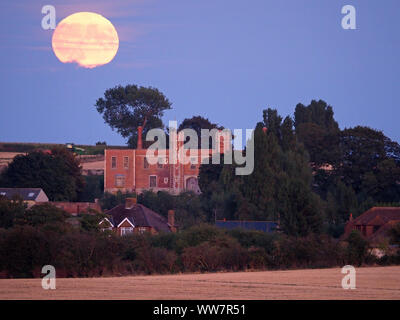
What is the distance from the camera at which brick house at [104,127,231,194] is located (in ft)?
298

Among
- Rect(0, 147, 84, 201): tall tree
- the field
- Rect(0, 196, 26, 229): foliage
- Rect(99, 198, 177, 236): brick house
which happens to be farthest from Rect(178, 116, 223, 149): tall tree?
the field

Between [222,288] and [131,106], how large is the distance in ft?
291

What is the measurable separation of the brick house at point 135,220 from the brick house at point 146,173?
68.3 feet

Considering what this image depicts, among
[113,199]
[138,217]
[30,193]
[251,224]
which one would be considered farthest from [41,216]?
[113,199]

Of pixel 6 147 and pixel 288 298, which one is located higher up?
pixel 6 147

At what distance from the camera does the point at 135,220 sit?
66062mm

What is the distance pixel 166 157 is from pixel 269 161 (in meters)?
21.2

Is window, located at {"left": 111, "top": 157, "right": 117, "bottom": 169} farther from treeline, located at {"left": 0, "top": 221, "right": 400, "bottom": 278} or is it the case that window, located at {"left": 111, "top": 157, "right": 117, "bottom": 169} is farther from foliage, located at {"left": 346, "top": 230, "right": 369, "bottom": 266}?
foliage, located at {"left": 346, "top": 230, "right": 369, "bottom": 266}

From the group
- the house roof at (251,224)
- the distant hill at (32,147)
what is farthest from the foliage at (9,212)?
the distant hill at (32,147)

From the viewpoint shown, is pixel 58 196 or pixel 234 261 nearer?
pixel 234 261

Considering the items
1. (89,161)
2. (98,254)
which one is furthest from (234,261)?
(89,161)

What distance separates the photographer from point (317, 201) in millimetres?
61875

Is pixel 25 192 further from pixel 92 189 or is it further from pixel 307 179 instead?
pixel 307 179
